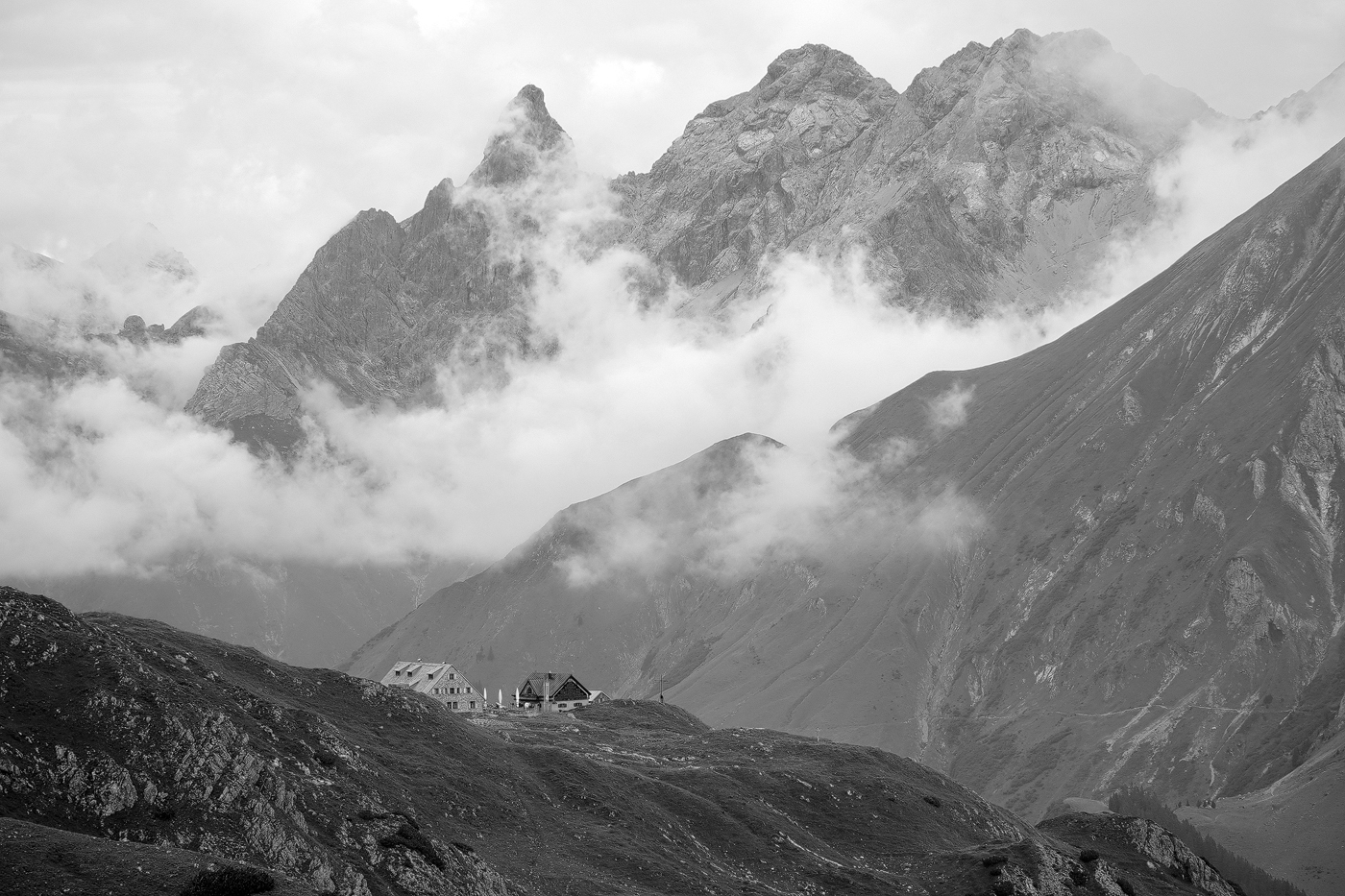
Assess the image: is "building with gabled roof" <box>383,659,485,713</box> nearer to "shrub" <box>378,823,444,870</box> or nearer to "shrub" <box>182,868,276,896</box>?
"shrub" <box>378,823,444,870</box>

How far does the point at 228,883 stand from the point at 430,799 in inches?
1273

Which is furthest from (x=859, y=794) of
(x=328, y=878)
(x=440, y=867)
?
(x=328, y=878)

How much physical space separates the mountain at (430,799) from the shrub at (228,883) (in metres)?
1.24

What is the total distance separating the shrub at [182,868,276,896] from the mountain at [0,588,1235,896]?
1244mm

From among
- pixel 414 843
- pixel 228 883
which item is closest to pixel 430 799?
pixel 414 843

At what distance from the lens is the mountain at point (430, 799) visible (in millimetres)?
72562

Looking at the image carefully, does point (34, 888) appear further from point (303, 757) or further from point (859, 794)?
point (859, 794)

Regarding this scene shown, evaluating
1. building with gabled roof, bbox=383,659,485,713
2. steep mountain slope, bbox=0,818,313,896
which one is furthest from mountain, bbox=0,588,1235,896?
building with gabled roof, bbox=383,659,485,713

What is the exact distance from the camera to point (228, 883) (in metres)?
62.2

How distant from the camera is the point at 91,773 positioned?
71812 mm

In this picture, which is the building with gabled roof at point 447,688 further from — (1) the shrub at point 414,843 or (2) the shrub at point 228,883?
(2) the shrub at point 228,883

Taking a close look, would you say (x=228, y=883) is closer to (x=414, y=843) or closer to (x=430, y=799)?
(x=414, y=843)

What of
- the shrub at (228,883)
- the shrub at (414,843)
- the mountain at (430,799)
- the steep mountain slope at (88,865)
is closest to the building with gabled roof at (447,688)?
the mountain at (430,799)

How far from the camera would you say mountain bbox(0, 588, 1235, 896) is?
72562 mm
